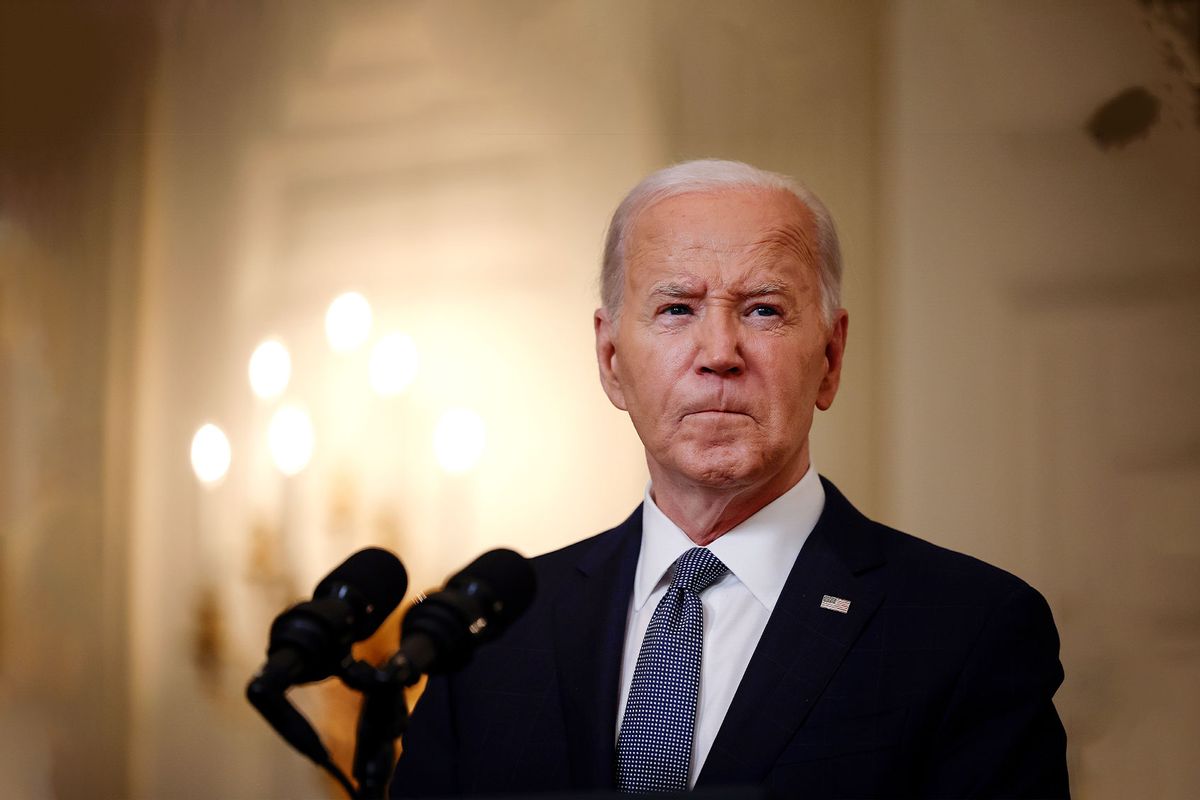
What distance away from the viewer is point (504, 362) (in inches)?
118

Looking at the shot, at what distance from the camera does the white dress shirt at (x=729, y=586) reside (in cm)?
190

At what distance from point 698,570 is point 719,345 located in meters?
0.34

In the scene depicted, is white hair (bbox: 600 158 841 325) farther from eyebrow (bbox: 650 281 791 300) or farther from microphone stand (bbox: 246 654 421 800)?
microphone stand (bbox: 246 654 421 800)

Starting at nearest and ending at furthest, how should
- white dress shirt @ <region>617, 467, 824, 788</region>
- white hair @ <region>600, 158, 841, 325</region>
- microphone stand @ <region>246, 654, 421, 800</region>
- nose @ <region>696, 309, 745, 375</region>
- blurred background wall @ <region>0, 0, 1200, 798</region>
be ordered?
1. microphone stand @ <region>246, 654, 421, 800</region>
2. white dress shirt @ <region>617, 467, 824, 788</region>
3. nose @ <region>696, 309, 745, 375</region>
4. white hair @ <region>600, 158, 841, 325</region>
5. blurred background wall @ <region>0, 0, 1200, 798</region>

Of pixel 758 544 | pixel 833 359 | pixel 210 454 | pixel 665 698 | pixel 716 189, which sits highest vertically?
pixel 716 189

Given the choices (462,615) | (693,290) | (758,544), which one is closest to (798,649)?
(758,544)

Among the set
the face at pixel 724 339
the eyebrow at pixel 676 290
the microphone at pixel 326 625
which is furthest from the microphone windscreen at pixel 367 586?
the eyebrow at pixel 676 290

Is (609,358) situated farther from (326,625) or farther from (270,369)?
(270,369)

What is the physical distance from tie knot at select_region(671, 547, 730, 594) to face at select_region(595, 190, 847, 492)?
11 cm

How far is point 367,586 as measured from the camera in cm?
137

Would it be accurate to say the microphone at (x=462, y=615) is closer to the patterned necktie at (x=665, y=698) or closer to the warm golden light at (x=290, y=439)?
the patterned necktie at (x=665, y=698)

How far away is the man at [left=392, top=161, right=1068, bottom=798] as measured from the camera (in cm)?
181

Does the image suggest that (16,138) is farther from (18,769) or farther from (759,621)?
(759,621)

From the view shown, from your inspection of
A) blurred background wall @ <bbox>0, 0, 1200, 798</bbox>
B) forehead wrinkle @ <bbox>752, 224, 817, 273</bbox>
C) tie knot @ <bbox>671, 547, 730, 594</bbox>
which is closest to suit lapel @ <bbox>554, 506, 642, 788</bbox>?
tie knot @ <bbox>671, 547, 730, 594</bbox>
